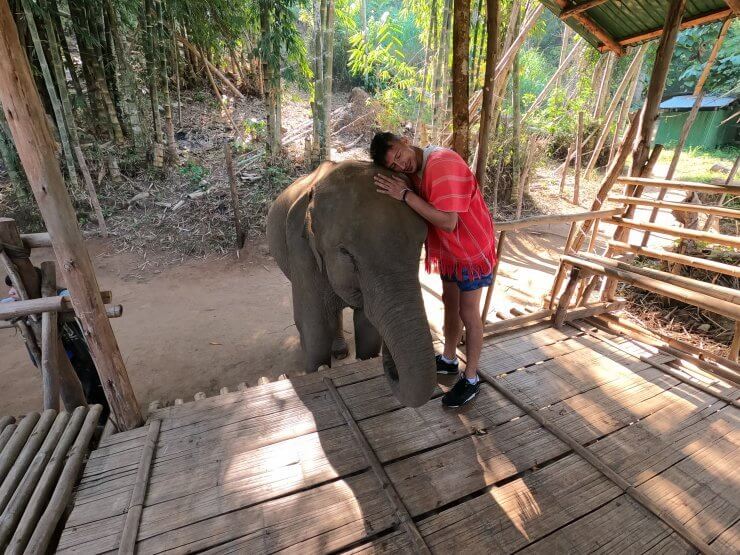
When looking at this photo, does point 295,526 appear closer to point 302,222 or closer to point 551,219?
point 302,222

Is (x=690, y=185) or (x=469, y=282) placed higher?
(x=690, y=185)

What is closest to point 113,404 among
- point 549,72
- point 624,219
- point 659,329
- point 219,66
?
point 624,219

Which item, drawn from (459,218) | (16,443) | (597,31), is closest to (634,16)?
(597,31)

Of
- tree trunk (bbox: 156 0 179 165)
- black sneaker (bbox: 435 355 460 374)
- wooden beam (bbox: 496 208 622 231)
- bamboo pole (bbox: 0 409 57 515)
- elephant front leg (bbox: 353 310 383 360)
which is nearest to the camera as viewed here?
bamboo pole (bbox: 0 409 57 515)

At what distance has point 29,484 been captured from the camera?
1.87 metres

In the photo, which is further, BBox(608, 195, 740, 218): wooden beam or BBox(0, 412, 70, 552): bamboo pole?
BBox(608, 195, 740, 218): wooden beam

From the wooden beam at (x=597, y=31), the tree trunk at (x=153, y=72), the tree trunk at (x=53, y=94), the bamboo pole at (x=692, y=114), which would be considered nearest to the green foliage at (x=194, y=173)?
the tree trunk at (x=153, y=72)

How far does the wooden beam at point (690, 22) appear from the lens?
360 cm

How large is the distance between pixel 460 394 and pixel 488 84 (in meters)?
2.08

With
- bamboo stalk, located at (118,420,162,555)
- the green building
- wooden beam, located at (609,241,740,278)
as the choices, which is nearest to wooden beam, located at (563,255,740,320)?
wooden beam, located at (609,241,740,278)

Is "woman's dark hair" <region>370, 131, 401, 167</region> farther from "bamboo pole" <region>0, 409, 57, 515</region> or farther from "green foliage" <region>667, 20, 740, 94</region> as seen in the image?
"green foliage" <region>667, 20, 740, 94</region>

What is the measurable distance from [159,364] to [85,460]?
2236 millimetres

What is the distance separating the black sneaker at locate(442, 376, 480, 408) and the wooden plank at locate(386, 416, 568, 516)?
235 millimetres

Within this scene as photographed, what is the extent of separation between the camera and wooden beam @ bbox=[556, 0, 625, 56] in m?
4.11
